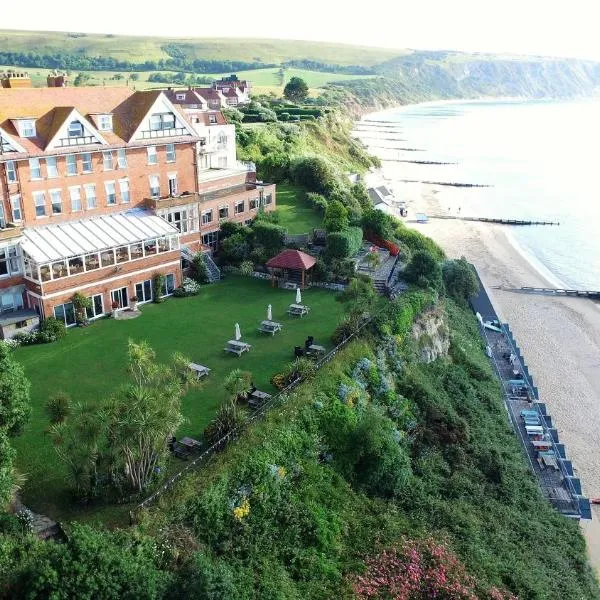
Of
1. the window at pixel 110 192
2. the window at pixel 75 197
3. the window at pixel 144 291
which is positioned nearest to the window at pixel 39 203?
the window at pixel 75 197

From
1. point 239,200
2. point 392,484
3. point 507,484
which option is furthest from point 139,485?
point 239,200

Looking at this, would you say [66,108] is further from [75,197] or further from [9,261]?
[9,261]

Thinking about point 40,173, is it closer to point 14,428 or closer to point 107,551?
point 14,428

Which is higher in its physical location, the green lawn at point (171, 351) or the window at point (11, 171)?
→ the window at point (11, 171)

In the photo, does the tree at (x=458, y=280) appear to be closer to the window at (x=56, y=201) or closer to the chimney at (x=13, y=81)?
the window at (x=56, y=201)

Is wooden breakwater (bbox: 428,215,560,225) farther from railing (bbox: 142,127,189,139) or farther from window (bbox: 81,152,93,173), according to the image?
window (bbox: 81,152,93,173)

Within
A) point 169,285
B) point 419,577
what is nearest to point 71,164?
point 169,285
